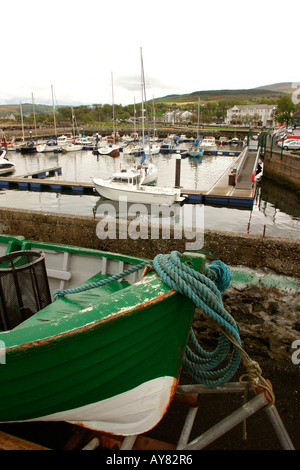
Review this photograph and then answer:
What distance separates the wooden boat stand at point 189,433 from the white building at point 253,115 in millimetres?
152642

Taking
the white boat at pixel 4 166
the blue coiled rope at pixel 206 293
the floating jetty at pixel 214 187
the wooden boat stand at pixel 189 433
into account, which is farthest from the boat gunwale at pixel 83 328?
the white boat at pixel 4 166

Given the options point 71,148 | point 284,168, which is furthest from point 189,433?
point 71,148

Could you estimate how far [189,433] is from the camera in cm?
286

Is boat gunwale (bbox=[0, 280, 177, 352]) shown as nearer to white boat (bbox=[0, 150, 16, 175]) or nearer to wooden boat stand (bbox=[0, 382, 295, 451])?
wooden boat stand (bbox=[0, 382, 295, 451])

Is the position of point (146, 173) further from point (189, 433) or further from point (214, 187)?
point (189, 433)

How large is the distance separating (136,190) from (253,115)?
151111 millimetres

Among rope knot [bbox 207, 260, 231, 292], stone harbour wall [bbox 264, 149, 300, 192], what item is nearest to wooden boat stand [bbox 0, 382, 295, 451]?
rope knot [bbox 207, 260, 231, 292]

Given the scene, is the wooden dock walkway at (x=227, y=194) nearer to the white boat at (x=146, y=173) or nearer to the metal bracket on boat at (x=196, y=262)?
the white boat at (x=146, y=173)

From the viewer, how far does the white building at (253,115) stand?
482ft

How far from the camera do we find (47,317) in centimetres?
340

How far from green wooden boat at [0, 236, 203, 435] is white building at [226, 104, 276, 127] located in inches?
6021
